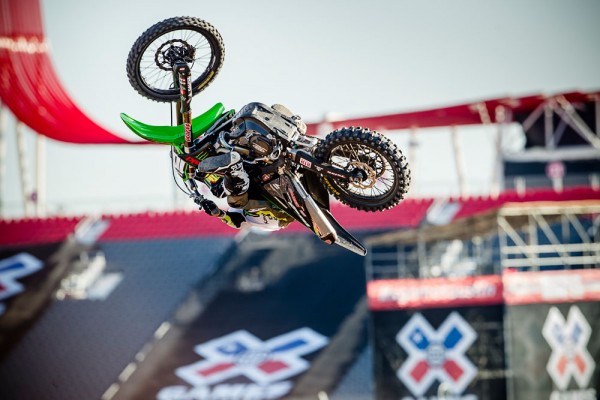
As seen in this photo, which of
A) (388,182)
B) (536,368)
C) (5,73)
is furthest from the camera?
(5,73)

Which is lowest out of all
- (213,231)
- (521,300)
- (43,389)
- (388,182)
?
(43,389)

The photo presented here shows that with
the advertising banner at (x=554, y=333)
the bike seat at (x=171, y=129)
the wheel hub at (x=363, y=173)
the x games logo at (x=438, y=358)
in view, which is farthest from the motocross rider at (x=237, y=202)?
the advertising banner at (x=554, y=333)

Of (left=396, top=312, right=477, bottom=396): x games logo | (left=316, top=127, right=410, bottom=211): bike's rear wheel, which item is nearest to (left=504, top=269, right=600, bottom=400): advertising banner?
(left=396, top=312, right=477, bottom=396): x games logo

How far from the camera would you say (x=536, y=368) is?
66.3ft

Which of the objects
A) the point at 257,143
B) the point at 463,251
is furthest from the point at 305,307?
the point at 257,143

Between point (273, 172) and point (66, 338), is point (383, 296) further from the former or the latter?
point (273, 172)

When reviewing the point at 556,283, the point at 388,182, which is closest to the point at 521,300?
the point at 556,283

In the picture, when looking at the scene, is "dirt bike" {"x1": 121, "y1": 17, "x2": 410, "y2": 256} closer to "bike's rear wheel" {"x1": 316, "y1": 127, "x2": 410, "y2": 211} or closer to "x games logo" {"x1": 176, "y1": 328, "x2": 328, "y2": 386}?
"bike's rear wheel" {"x1": 316, "y1": 127, "x2": 410, "y2": 211}

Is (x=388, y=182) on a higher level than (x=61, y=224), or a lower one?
higher

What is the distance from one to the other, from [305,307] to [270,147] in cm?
1170

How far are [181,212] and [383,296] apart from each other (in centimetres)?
535

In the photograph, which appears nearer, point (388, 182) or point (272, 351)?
point (388, 182)

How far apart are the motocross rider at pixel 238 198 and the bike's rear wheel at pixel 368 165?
695mm

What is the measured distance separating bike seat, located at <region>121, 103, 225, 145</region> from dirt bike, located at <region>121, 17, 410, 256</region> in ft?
0.04
